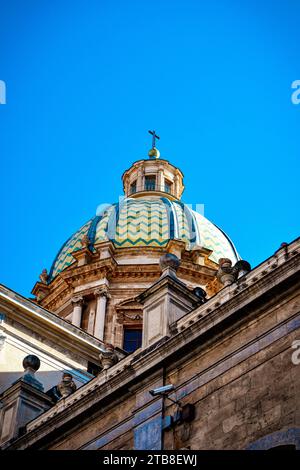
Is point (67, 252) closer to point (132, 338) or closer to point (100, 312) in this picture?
point (100, 312)

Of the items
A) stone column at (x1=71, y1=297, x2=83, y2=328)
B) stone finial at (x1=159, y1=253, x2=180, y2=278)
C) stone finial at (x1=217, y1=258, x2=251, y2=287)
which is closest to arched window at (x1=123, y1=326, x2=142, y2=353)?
stone column at (x1=71, y1=297, x2=83, y2=328)

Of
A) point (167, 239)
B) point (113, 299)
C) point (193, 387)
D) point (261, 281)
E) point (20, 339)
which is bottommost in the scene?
point (193, 387)

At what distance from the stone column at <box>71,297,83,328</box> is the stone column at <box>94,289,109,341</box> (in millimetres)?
851

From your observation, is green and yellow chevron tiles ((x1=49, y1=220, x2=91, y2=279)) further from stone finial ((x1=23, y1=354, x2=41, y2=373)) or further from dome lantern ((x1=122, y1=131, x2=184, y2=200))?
stone finial ((x1=23, y1=354, x2=41, y2=373))

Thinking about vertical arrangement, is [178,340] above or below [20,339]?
below

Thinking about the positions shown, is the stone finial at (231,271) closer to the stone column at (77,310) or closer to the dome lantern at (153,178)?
the stone column at (77,310)

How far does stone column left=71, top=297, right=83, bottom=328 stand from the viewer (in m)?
40.4

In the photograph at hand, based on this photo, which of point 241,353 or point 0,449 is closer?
point 241,353

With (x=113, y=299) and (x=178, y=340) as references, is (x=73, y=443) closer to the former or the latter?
(x=178, y=340)

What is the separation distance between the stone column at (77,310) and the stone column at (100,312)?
0.85m

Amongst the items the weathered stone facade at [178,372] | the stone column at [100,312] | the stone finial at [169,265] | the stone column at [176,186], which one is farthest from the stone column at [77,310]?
the stone finial at [169,265]

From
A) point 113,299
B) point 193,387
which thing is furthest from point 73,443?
point 113,299

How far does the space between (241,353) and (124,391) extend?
3.52 m
